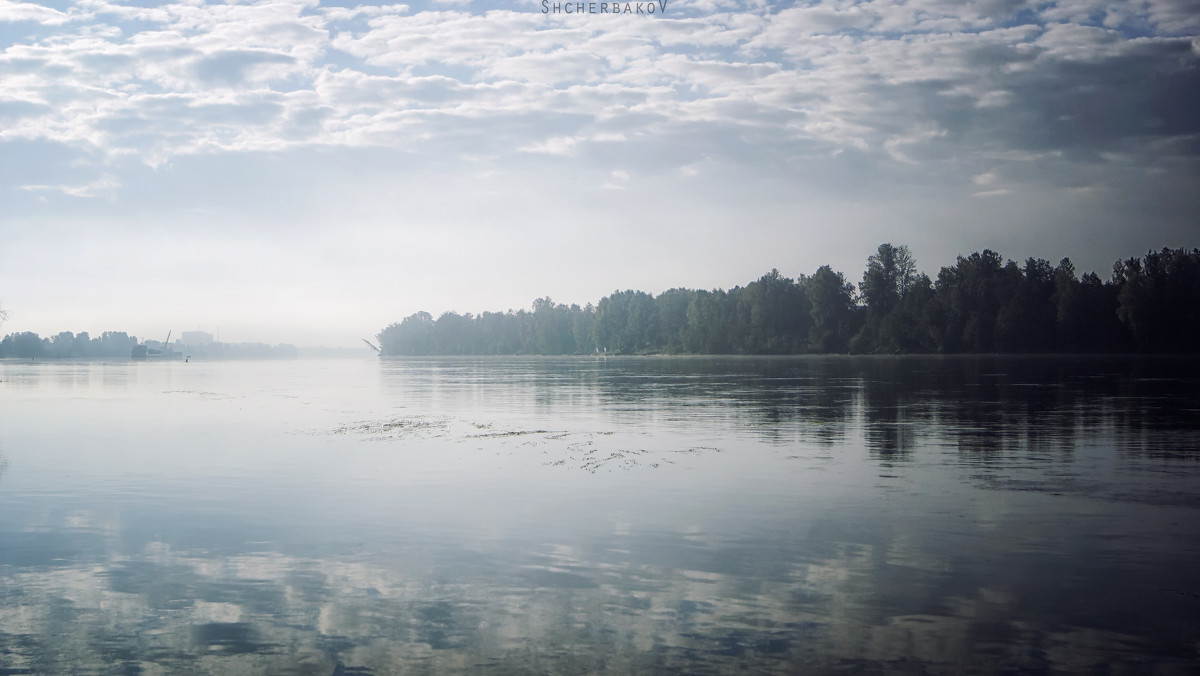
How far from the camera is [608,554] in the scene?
447 inches

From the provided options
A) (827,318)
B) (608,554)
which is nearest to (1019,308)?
(827,318)

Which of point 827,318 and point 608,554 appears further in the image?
point 827,318

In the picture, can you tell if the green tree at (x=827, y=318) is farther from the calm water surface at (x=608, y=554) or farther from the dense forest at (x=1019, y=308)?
the calm water surface at (x=608, y=554)

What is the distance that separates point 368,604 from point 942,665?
17.4 feet

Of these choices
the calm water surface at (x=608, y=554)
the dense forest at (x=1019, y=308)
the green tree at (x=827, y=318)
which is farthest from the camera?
the green tree at (x=827, y=318)

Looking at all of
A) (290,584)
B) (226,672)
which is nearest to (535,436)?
(290,584)

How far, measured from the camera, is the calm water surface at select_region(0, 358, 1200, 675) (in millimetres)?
7828

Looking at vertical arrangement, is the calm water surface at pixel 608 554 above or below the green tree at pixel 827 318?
below

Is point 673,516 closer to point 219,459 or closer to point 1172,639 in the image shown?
point 1172,639

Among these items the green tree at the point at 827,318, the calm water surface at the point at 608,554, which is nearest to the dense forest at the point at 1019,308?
the green tree at the point at 827,318

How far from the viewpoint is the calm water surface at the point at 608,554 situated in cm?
783

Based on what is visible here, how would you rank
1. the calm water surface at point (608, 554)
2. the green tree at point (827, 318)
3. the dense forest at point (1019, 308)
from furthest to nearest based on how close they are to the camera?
the green tree at point (827, 318) → the dense forest at point (1019, 308) → the calm water surface at point (608, 554)

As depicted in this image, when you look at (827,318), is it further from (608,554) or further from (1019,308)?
(608,554)

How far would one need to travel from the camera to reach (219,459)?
21438 mm
